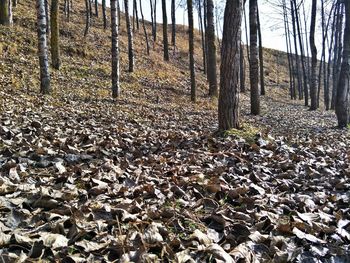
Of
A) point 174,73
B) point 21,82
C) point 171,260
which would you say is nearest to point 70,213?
point 171,260

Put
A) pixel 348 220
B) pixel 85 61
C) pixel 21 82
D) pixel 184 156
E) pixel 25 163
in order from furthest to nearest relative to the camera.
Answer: pixel 85 61
pixel 21 82
pixel 184 156
pixel 25 163
pixel 348 220

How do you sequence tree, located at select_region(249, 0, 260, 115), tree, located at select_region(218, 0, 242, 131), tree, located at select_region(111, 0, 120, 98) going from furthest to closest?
tree, located at select_region(249, 0, 260, 115), tree, located at select_region(111, 0, 120, 98), tree, located at select_region(218, 0, 242, 131)

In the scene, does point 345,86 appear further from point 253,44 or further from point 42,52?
point 42,52

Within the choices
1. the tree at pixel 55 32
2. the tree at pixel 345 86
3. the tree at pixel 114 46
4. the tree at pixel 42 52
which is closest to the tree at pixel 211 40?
the tree at pixel 114 46

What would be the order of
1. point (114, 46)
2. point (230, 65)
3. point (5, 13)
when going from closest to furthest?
1. point (230, 65)
2. point (114, 46)
3. point (5, 13)

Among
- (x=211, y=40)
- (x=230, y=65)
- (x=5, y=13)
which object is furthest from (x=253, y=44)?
(x=5, y=13)

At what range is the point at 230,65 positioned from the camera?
23.0ft

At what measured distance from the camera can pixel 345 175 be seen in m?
4.94

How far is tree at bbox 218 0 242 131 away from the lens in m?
6.95

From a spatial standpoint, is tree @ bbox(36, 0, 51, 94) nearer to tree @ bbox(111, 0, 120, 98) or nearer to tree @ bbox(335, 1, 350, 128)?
tree @ bbox(111, 0, 120, 98)

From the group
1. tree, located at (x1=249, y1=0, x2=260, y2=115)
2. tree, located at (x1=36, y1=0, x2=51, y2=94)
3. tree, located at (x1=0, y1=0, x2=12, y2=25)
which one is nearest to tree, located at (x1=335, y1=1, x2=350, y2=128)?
tree, located at (x1=249, y1=0, x2=260, y2=115)

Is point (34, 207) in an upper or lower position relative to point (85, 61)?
lower

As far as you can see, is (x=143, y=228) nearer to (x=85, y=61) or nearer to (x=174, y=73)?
(x=85, y=61)

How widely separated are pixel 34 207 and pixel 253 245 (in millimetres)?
1773
